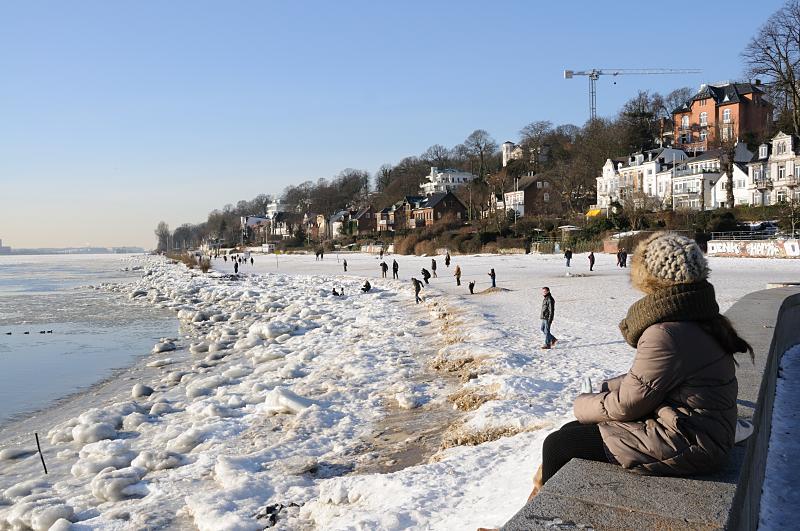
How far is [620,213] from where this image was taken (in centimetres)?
5600

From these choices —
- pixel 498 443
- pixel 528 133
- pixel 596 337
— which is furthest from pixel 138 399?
pixel 528 133

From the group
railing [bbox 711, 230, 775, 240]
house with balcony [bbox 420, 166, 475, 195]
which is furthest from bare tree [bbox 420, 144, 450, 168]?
railing [bbox 711, 230, 775, 240]

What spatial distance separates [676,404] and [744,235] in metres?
45.8

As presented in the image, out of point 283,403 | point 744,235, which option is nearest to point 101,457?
point 283,403

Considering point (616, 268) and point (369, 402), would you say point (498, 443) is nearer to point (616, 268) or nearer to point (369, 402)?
point (369, 402)

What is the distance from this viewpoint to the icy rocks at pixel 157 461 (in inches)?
301

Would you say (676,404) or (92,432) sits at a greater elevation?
(676,404)

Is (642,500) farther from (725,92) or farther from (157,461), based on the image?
(725,92)

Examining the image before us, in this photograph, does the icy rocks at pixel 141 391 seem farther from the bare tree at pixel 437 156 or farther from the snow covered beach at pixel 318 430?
the bare tree at pixel 437 156

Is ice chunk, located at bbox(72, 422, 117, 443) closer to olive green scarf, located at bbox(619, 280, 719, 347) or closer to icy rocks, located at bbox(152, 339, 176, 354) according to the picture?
olive green scarf, located at bbox(619, 280, 719, 347)

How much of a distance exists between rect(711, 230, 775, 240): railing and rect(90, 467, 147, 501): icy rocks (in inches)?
1695

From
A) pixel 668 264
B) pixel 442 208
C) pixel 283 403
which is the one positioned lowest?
pixel 283 403

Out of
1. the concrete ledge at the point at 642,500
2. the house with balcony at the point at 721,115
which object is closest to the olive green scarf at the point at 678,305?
the concrete ledge at the point at 642,500

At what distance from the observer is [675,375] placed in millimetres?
3135
